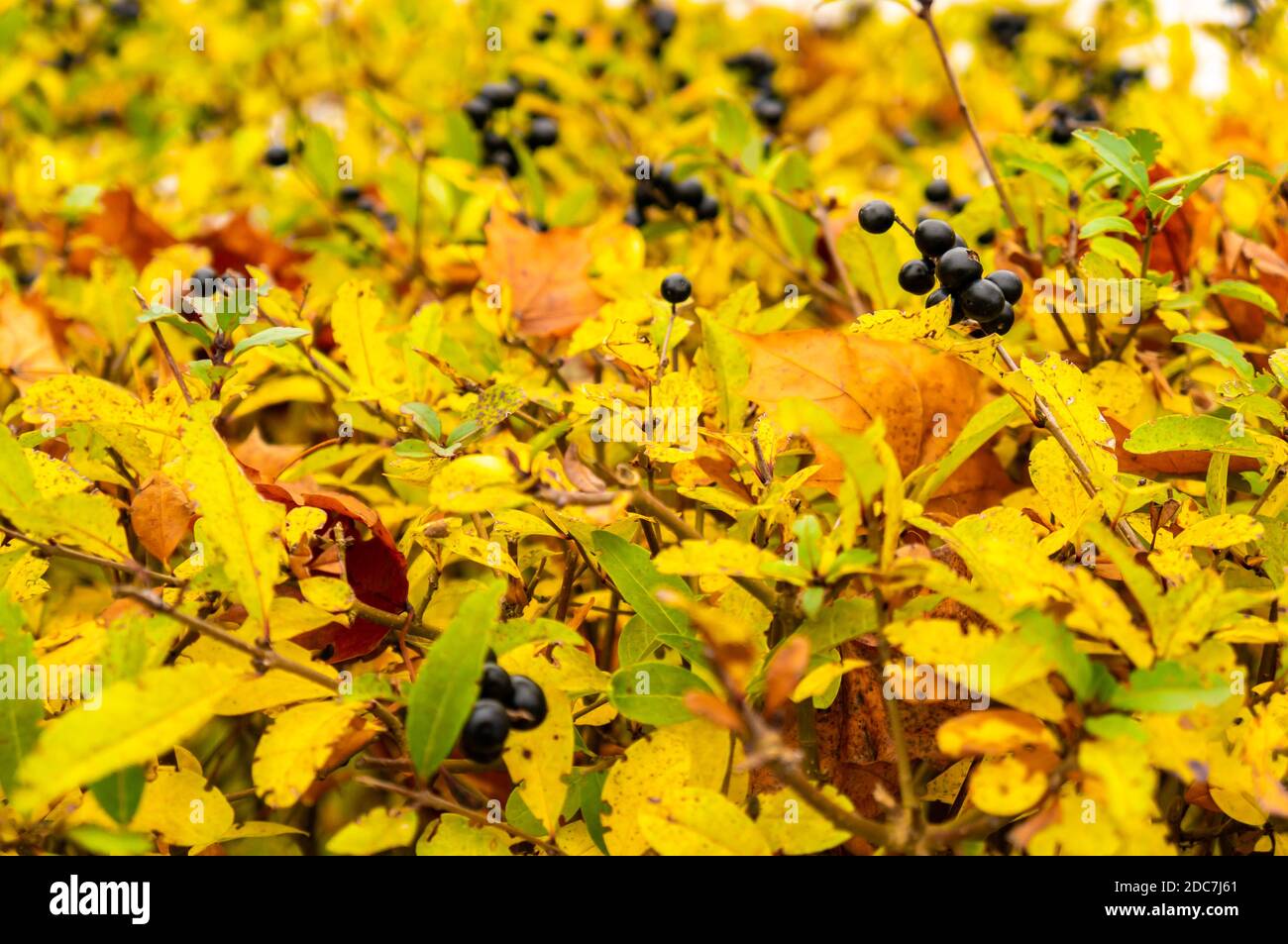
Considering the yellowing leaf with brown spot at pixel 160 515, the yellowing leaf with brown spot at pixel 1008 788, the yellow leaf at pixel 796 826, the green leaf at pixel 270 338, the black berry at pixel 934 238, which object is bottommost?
the yellow leaf at pixel 796 826

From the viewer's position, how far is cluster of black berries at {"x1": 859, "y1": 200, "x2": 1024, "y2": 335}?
0.84m

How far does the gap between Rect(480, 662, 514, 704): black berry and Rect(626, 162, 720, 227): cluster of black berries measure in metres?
0.94

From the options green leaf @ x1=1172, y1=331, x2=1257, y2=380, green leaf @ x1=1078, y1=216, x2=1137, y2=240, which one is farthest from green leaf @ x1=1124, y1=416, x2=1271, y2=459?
green leaf @ x1=1078, y1=216, x2=1137, y2=240

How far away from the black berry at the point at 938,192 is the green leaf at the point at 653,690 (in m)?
0.93

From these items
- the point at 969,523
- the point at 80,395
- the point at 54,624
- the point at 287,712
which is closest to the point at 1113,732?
the point at 969,523

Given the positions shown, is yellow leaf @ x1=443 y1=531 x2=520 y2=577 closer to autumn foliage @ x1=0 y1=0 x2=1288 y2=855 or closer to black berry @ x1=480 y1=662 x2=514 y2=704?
autumn foliage @ x1=0 y1=0 x2=1288 y2=855

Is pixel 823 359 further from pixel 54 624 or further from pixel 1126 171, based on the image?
pixel 54 624

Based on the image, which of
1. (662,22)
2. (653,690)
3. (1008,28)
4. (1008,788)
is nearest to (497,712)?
(653,690)

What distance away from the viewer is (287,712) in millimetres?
708

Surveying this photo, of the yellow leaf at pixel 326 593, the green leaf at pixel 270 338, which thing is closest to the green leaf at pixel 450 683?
the yellow leaf at pixel 326 593

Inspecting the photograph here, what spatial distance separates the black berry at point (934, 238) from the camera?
2.96 feet

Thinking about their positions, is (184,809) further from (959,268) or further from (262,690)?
(959,268)

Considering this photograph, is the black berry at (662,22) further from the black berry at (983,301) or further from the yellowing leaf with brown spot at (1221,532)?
the yellowing leaf with brown spot at (1221,532)

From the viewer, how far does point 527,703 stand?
0.73 m
